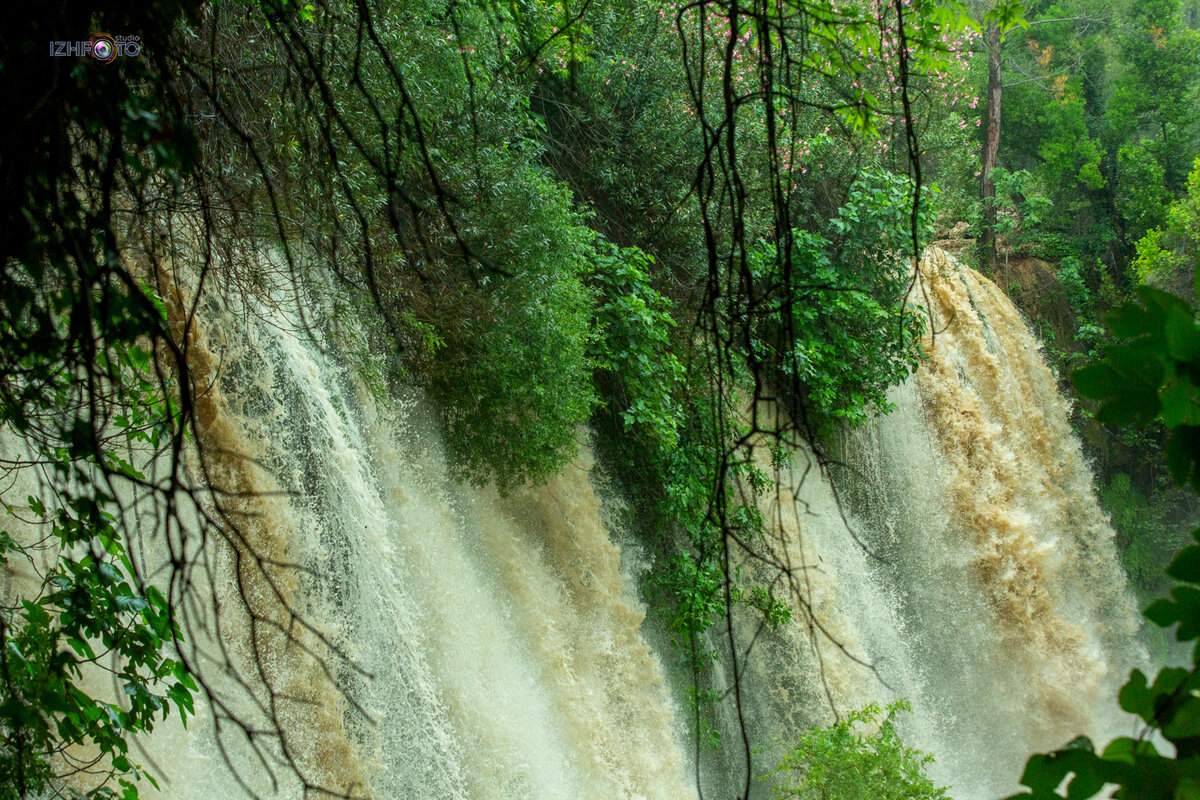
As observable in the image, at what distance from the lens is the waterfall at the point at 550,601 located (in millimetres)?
3740

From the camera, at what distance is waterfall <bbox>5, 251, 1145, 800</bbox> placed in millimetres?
3740

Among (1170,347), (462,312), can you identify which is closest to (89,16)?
(1170,347)

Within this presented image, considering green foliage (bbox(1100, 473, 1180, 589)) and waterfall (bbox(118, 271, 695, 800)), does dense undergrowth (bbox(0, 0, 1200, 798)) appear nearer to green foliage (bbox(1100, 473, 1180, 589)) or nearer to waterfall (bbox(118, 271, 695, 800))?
green foliage (bbox(1100, 473, 1180, 589))

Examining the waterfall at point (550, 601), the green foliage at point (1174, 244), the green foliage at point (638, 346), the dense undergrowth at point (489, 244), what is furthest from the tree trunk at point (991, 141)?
the green foliage at point (638, 346)

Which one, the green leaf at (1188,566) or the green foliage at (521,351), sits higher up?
the green foliage at (521,351)

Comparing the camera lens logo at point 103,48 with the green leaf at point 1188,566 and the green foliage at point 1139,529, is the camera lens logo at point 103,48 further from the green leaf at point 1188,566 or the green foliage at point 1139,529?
the green foliage at point 1139,529

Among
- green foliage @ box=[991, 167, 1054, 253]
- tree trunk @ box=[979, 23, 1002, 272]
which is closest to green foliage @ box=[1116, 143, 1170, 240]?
green foliage @ box=[991, 167, 1054, 253]

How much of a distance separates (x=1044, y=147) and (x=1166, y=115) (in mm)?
1560

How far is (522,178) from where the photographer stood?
505cm

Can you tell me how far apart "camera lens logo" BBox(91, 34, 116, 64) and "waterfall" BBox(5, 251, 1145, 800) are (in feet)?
1.50

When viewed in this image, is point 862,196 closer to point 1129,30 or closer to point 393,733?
point 393,733

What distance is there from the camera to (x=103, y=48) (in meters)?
1.37

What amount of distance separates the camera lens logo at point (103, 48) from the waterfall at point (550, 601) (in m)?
0.46

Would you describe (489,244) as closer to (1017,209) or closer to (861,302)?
(861,302)
